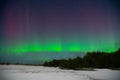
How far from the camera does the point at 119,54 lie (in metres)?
10.9

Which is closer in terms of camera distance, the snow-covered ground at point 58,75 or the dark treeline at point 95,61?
the snow-covered ground at point 58,75

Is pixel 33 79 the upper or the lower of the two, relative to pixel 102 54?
lower

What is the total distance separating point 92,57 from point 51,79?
4.83 meters

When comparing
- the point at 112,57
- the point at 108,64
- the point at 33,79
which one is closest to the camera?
the point at 33,79

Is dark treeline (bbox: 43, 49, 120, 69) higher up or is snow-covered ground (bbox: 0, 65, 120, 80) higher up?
dark treeline (bbox: 43, 49, 120, 69)

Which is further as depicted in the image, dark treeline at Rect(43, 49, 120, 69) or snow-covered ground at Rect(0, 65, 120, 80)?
dark treeline at Rect(43, 49, 120, 69)

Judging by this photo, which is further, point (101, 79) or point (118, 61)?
point (118, 61)

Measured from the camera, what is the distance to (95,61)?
12.0 meters

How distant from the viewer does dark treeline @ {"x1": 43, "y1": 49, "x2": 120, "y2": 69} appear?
10958 mm

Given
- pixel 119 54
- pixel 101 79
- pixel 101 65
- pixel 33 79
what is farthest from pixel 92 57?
pixel 33 79

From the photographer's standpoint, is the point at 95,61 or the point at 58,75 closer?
the point at 58,75

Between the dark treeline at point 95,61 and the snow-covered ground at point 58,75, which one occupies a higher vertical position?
the dark treeline at point 95,61

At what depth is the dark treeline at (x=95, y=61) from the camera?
10958 mm

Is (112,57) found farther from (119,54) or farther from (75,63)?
(75,63)
